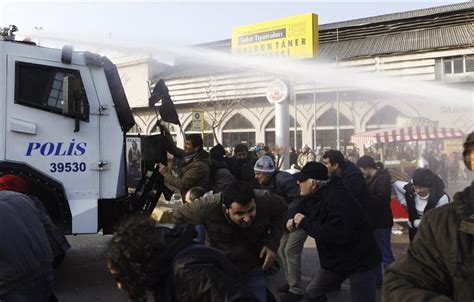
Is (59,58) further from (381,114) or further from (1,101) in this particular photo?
(381,114)

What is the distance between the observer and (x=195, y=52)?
1017 cm

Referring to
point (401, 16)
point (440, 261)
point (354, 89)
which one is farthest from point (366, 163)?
point (401, 16)

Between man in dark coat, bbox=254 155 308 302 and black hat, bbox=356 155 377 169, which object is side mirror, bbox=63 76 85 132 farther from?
black hat, bbox=356 155 377 169

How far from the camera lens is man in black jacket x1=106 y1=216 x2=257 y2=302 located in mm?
1777

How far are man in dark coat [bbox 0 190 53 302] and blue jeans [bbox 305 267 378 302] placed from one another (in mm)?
2163

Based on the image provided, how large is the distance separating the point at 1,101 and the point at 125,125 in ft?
4.62

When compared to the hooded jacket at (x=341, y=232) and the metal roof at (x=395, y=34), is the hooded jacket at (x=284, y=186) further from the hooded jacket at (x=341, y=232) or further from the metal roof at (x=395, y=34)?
the metal roof at (x=395, y=34)

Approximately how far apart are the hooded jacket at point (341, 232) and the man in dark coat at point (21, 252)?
207 centimetres

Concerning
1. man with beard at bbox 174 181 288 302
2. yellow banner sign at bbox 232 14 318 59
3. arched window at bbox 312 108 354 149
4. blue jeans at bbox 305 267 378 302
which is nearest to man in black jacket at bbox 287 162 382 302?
blue jeans at bbox 305 267 378 302

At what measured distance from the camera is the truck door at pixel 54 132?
5.44 m

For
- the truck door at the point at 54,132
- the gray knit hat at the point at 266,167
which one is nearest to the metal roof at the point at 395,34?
the truck door at the point at 54,132

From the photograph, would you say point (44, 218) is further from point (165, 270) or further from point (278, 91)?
point (278, 91)

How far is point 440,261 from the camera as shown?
1.58 meters

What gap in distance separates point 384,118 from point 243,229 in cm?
2285
